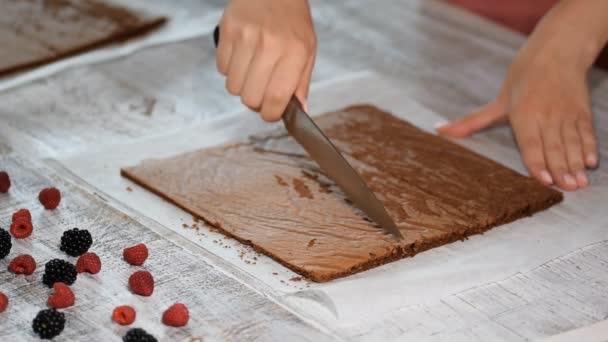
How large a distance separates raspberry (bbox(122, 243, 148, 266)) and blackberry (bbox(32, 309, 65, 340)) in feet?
0.77

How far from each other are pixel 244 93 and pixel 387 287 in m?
0.50

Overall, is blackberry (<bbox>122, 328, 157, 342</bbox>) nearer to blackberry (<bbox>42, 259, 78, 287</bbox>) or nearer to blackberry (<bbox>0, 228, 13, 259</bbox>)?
blackberry (<bbox>42, 259, 78, 287</bbox>)

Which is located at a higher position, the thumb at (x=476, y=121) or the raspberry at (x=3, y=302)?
the thumb at (x=476, y=121)

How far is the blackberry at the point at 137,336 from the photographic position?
1.57m

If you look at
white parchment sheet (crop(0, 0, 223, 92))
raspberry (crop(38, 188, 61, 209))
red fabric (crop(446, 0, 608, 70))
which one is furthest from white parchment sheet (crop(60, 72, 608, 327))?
red fabric (crop(446, 0, 608, 70))

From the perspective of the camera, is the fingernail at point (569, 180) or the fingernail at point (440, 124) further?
the fingernail at point (440, 124)

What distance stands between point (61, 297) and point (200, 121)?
3.05 feet

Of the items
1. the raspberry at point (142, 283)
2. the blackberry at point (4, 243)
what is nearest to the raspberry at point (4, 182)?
the blackberry at point (4, 243)

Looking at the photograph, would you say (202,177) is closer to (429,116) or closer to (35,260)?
(35,260)

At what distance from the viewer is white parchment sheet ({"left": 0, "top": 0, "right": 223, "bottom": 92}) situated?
2.71m

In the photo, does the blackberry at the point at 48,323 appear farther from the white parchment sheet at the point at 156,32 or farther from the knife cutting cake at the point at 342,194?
the white parchment sheet at the point at 156,32

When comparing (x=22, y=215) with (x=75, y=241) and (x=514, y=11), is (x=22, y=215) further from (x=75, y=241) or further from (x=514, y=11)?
(x=514, y=11)

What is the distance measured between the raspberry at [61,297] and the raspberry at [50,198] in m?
0.34

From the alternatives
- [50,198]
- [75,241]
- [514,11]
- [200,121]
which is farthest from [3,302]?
[514,11]
